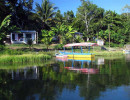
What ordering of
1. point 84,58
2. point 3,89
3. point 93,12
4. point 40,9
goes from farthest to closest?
1. point 93,12
2. point 40,9
3. point 84,58
4. point 3,89

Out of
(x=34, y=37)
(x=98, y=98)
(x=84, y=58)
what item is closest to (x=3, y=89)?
(x=98, y=98)

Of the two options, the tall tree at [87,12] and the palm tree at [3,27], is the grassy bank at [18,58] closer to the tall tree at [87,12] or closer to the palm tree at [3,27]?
the palm tree at [3,27]

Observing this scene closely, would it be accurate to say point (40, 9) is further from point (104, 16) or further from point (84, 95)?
point (84, 95)

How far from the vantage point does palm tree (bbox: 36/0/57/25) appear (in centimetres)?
Result: 4341

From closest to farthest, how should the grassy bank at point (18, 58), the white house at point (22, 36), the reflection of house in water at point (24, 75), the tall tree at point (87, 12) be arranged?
the reflection of house in water at point (24, 75) < the grassy bank at point (18, 58) < the white house at point (22, 36) < the tall tree at point (87, 12)

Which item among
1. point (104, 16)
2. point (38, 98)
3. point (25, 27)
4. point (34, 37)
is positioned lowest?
point (38, 98)

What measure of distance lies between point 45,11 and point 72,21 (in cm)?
1478

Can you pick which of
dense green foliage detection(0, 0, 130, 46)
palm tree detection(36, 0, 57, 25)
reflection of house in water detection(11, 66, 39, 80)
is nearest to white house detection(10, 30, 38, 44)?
dense green foliage detection(0, 0, 130, 46)

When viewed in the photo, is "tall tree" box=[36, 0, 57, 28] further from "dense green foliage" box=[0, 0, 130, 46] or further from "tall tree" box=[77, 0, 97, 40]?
"tall tree" box=[77, 0, 97, 40]

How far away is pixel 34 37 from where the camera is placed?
4088 cm

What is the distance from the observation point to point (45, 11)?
143 feet

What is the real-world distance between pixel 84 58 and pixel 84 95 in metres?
18.7

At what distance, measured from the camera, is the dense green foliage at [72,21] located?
142ft

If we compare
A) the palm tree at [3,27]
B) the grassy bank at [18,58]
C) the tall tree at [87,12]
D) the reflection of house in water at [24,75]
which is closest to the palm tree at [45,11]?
the tall tree at [87,12]
